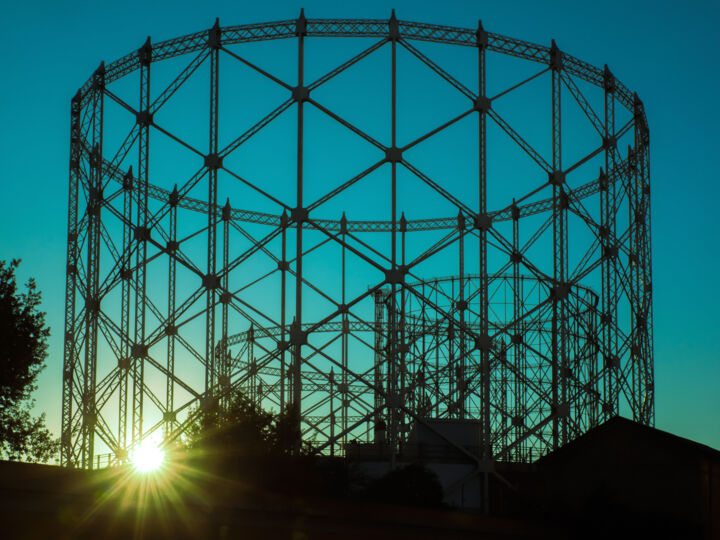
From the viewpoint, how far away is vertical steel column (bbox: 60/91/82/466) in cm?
3331

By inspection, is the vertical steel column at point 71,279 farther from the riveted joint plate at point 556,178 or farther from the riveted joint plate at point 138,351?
the riveted joint plate at point 556,178

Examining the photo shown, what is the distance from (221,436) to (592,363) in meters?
16.0

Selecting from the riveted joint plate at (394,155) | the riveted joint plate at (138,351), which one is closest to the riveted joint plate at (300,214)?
the riveted joint plate at (394,155)

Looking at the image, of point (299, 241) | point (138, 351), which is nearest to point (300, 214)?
point (299, 241)

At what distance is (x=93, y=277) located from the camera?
109 ft

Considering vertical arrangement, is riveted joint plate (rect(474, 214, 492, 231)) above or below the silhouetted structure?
above

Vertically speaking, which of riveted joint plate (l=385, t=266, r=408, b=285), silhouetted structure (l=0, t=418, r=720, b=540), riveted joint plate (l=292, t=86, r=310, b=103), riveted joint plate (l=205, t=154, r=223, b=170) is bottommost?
silhouetted structure (l=0, t=418, r=720, b=540)

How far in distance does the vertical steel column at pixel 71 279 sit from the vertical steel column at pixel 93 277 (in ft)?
2.96

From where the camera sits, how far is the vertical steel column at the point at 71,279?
33312 mm

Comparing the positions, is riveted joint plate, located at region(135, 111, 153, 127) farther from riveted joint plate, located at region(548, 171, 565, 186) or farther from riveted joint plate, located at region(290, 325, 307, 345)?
riveted joint plate, located at region(548, 171, 565, 186)

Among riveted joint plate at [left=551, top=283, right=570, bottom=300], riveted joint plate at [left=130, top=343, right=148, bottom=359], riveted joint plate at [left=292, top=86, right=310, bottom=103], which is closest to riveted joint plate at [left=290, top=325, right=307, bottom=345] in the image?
riveted joint plate at [left=292, top=86, right=310, bottom=103]

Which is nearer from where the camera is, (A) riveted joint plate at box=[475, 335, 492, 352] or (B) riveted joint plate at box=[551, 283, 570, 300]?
(A) riveted joint plate at box=[475, 335, 492, 352]

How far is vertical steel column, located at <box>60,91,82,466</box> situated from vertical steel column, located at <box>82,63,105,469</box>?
90 centimetres

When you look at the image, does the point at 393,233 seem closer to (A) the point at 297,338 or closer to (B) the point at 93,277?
(A) the point at 297,338
